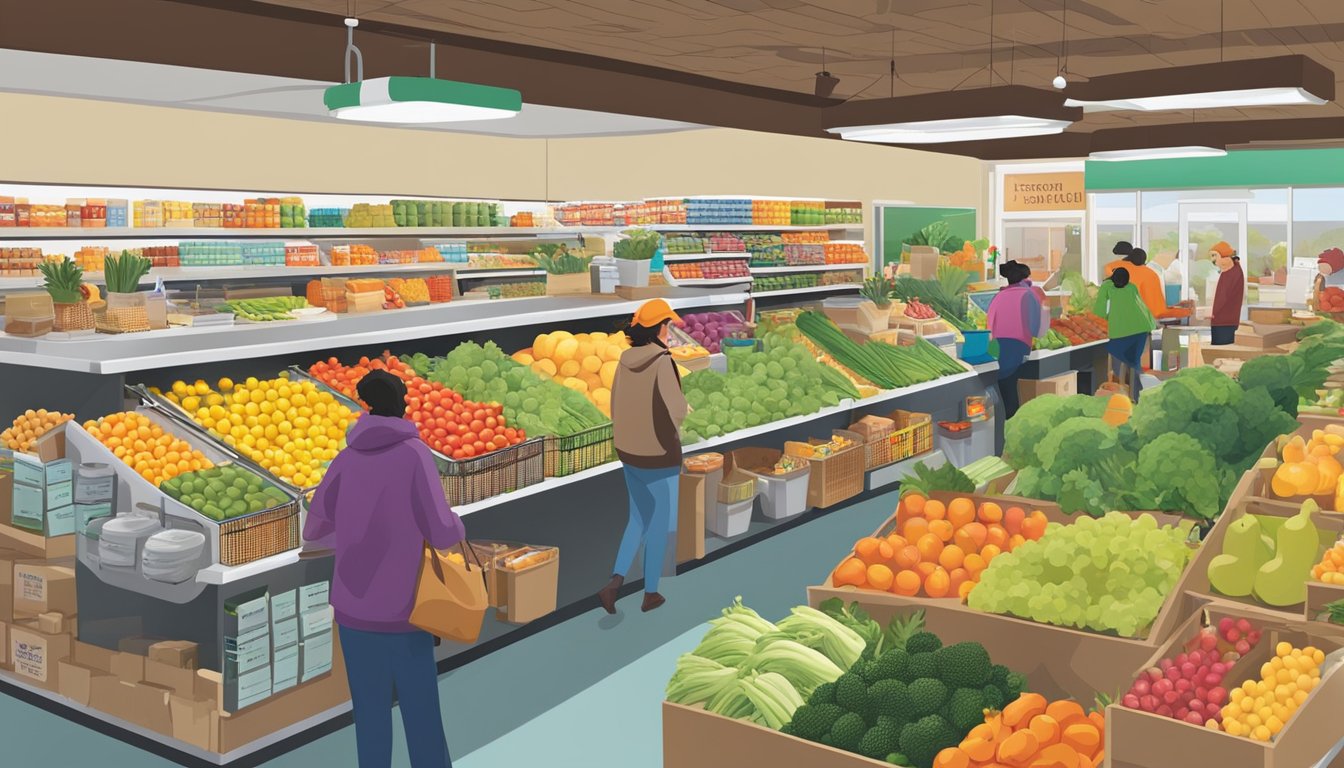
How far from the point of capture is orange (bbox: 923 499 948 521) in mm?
4320

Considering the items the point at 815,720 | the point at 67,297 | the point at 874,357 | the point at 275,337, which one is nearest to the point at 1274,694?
the point at 815,720

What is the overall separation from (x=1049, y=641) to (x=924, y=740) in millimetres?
959

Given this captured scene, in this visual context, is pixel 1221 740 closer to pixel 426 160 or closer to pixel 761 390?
pixel 761 390

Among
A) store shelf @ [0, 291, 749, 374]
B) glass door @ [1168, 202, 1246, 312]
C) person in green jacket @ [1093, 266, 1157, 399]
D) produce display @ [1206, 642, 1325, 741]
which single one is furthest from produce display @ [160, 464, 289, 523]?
glass door @ [1168, 202, 1246, 312]

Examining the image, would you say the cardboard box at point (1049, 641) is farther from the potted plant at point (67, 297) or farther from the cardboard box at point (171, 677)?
the potted plant at point (67, 297)

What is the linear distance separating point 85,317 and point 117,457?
1.26 meters

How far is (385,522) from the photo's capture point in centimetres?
345

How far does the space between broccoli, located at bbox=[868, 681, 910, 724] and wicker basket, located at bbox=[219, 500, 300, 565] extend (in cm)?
227

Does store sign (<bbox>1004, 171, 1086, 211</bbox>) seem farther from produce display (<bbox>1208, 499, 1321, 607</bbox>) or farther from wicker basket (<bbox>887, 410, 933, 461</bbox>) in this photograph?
produce display (<bbox>1208, 499, 1321, 607</bbox>)

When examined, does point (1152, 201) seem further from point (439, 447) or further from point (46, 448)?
point (46, 448)

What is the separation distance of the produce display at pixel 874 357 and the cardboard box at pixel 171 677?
17.8ft

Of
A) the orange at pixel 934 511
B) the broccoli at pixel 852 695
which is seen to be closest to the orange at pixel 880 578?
the orange at pixel 934 511

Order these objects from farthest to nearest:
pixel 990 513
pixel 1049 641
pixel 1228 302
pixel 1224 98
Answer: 1. pixel 1228 302
2. pixel 1224 98
3. pixel 990 513
4. pixel 1049 641

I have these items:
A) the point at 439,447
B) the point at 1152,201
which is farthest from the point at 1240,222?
the point at 439,447
